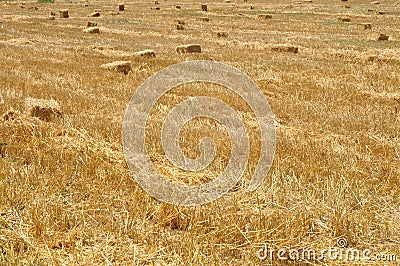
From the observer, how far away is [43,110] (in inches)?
279

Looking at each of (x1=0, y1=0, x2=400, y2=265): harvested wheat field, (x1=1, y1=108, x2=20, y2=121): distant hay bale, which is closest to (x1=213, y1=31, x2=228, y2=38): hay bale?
(x1=0, y1=0, x2=400, y2=265): harvested wheat field

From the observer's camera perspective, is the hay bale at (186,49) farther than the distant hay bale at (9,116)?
Yes

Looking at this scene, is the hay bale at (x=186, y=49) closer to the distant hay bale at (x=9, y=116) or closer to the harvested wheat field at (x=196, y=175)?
the harvested wheat field at (x=196, y=175)

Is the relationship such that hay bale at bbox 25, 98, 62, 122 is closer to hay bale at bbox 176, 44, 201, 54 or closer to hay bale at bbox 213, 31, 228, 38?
hay bale at bbox 176, 44, 201, 54

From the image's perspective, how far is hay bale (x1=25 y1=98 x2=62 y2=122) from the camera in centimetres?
696

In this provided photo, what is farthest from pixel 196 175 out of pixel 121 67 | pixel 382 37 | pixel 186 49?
pixel 382 37

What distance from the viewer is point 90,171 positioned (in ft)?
16.5

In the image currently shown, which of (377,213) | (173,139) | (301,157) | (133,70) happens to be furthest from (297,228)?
(133,70)

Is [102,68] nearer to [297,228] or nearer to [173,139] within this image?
[173,139]

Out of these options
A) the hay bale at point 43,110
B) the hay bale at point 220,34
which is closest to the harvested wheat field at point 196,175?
the hay bale at point 43,110

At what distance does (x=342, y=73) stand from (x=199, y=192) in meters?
9.06

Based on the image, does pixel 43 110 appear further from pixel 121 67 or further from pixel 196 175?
pixel 121 67

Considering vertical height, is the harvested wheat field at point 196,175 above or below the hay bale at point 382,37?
below

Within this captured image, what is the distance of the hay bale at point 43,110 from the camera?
6965 millimetres
